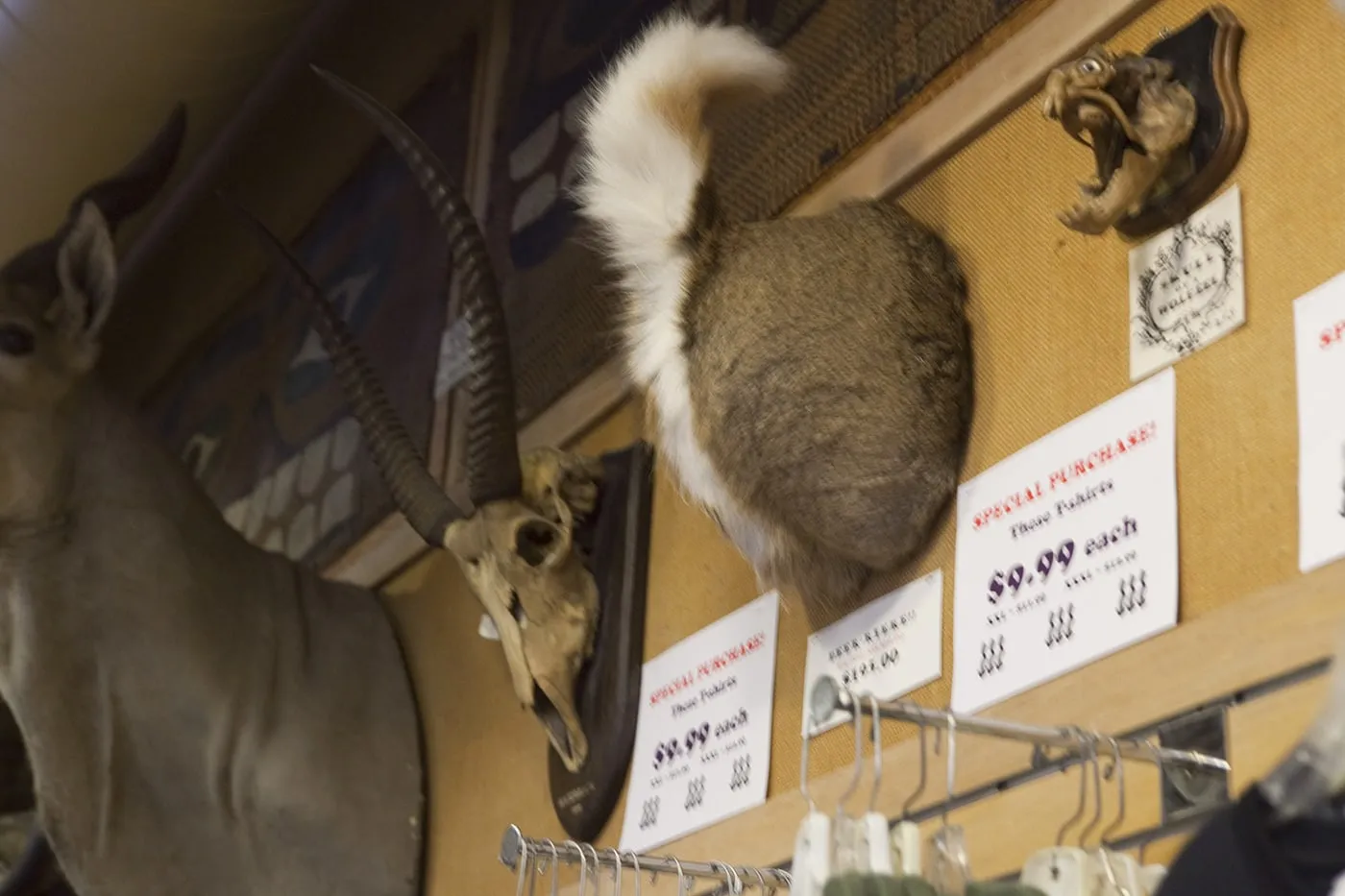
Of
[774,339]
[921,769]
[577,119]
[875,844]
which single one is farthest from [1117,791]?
[577,119]

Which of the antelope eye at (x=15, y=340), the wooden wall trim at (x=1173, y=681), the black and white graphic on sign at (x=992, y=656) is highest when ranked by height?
the antelope eye at (x=15, y=340)

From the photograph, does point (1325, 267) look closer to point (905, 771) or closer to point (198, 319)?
point (905, 771)

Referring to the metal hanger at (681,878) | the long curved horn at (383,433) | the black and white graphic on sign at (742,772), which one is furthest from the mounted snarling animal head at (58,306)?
the metal hanger at (681,878)

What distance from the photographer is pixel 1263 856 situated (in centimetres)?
75

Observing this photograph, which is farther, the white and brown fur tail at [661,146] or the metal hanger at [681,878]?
the white and brown fur tail at [661,146]

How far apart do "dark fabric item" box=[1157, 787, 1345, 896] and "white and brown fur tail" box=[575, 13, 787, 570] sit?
73 centimetres

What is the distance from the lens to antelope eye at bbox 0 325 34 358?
7.05 feet

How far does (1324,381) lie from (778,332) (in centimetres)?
47

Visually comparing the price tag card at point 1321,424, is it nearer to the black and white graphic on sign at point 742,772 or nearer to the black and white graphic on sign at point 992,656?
the black and white graphic on sign at point 992,656

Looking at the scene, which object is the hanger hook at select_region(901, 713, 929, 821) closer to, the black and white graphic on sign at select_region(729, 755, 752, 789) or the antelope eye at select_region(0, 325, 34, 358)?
the black and white graphic on sign at select_region(729, 755, 752, 789)

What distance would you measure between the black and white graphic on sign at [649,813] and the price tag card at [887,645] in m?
0.24

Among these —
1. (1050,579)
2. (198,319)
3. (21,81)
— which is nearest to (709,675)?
(1050,579)

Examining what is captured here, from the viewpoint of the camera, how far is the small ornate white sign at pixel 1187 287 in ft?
4.09

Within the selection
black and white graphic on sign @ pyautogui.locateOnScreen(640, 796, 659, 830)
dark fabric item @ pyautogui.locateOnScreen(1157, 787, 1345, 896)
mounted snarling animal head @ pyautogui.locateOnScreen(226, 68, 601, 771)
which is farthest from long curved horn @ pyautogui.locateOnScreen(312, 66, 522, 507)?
dark fabric item @ pyautogui.locateOnScreen(1157, 787, 1345, 896)
